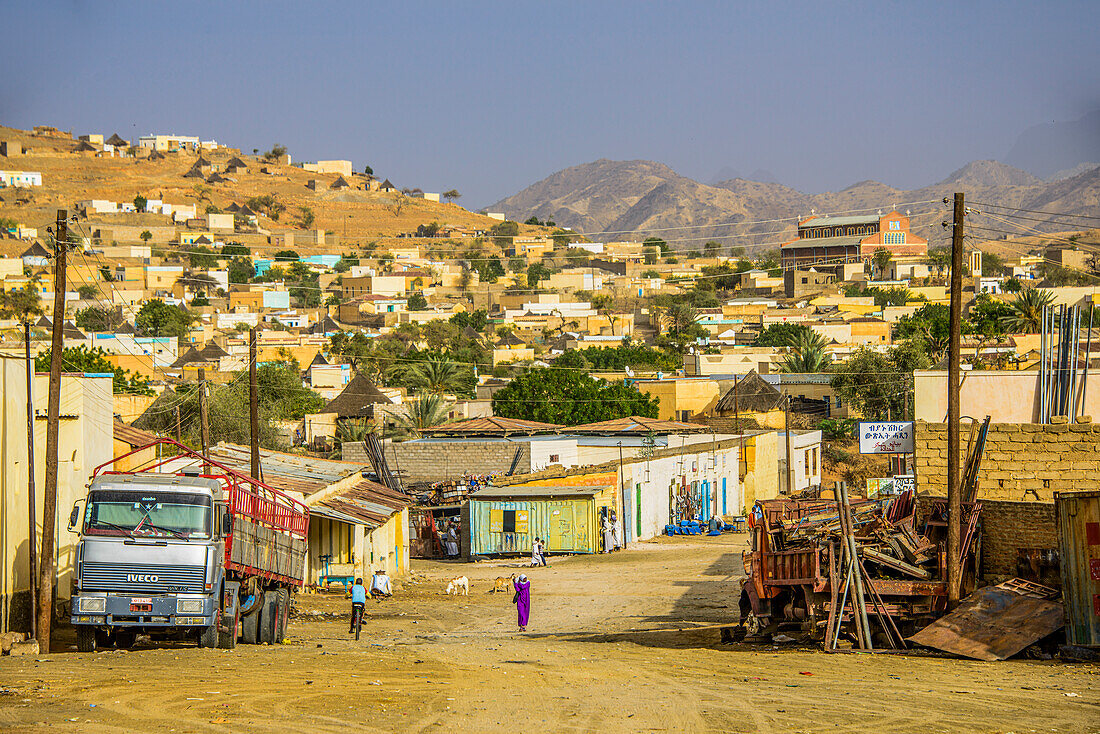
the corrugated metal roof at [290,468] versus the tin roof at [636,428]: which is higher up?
the tin roof at [636,428]

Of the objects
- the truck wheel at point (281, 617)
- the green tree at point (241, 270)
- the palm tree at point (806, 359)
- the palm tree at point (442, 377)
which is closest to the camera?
the truck wheel at point (281, 617)

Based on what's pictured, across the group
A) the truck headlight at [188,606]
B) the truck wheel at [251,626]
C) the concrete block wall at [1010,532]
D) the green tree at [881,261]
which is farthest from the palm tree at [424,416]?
the green tree at [881,261]

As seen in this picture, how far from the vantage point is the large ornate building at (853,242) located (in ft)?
582

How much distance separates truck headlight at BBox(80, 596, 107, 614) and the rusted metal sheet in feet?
32.8

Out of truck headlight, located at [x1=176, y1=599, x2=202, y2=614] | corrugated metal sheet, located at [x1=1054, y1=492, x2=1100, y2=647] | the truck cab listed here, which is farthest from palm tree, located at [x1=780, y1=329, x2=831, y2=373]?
truck headlight, located at [x1=176, y1=599, x2=202, y2=614]

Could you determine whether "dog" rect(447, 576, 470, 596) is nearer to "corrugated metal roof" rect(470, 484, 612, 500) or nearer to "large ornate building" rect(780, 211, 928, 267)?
"corrugated metal roof" rect(470, 484, 612, 500)

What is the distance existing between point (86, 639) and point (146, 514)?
1901 millimetres

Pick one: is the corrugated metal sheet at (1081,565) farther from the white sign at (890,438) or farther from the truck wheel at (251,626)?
the truck wheel at (251,626)

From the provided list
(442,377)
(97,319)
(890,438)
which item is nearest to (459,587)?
(890,438)

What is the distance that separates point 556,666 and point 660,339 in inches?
4025

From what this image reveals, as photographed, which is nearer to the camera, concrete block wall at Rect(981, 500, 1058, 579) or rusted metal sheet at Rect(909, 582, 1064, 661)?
rusted metal sheet at Rect(909, 582, 1064, 661)

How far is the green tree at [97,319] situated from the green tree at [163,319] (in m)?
2.30

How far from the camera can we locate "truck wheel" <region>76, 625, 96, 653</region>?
640 inches

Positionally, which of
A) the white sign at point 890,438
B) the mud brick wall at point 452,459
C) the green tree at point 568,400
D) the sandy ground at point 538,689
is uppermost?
the green tree at point 568,400
